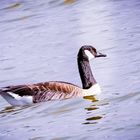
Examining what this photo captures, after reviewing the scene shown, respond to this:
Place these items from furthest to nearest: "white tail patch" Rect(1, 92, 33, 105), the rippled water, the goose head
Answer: the goose head → "white tail patch" Rect(1, 92, 33, 105) → the rippled water

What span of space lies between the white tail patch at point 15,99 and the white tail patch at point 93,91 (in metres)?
1.29

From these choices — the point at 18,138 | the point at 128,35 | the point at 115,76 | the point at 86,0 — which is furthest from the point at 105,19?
the point at 18,138

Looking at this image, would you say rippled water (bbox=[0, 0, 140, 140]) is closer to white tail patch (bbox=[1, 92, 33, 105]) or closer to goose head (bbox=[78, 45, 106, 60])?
white tail patch (bbox=[1, 92, 33, 105])

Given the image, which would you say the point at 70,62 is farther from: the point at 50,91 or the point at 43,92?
the point at 43,92

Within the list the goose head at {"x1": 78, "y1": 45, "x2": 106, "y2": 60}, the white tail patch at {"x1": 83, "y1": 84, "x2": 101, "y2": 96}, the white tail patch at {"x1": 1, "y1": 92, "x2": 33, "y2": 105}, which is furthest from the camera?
the goose head at {"x1": 78, "y1": 45, "x2": 106, "y2": 60}

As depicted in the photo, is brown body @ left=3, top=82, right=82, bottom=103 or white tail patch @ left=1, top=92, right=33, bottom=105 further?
brown body @ left=3, top=82, right=82, bottom=103

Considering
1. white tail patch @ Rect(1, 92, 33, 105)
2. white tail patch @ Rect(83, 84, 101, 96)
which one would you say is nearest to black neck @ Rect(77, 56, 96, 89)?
white tail patch @ Rect(83, 84, 101, 96)

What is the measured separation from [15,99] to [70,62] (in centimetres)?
476

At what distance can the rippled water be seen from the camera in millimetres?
13070

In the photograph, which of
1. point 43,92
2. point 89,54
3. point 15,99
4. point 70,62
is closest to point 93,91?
point 43,92

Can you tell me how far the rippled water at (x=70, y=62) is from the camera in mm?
13070

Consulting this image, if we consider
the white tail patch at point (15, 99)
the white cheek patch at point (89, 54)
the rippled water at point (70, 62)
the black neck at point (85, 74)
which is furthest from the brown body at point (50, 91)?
the white cheek patch at point (89, 54)

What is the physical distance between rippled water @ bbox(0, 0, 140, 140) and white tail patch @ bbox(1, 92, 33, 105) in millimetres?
163

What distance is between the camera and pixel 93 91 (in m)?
16.5
